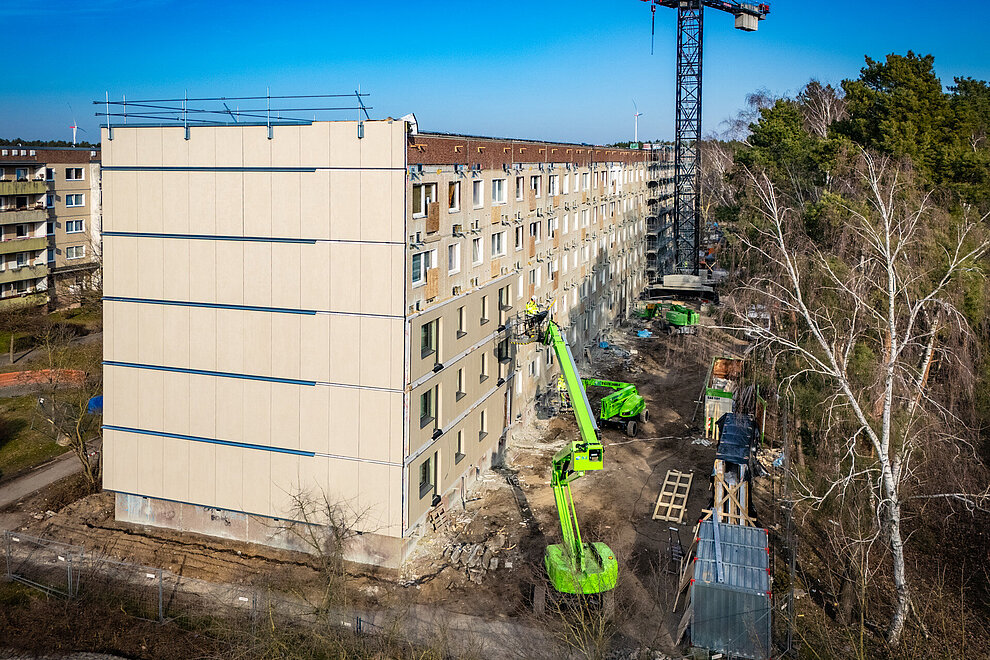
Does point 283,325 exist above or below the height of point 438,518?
above

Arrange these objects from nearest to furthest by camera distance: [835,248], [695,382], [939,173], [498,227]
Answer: [835,248] < [939,173] < [498,227] < [695,382]

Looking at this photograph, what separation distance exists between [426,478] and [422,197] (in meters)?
8.38

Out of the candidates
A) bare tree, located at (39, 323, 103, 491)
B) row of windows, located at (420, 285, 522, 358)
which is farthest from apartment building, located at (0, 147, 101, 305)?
row of windows, located at (420, 285, 522, 358)

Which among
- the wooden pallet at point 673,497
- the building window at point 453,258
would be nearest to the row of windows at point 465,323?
the building window at point 453,258

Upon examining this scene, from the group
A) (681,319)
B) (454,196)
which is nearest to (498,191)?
(454,196)

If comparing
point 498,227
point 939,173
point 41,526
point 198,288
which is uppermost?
point 939,173

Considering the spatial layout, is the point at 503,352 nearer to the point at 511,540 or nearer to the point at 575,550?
the point at 511,540

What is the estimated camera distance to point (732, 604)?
18141mm

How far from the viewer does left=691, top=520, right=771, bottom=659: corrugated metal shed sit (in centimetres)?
1795

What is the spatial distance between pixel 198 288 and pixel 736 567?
16289 millimetres

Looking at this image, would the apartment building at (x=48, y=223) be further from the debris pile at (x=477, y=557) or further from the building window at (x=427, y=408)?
the debris pile at (x=477, y=557)

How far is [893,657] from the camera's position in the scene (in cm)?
1669

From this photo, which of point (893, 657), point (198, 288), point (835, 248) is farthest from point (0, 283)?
point (893, 657)

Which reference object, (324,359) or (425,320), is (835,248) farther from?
(324,359)
